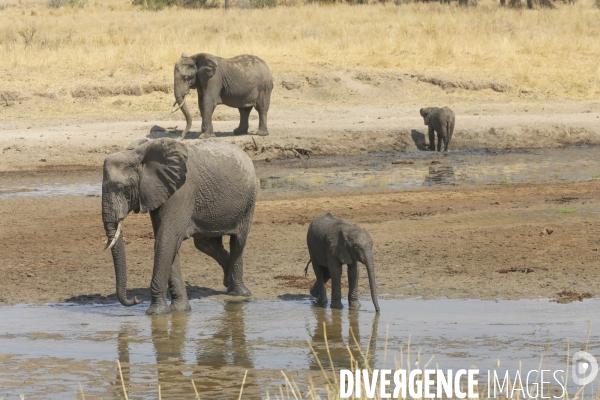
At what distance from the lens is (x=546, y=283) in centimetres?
1051

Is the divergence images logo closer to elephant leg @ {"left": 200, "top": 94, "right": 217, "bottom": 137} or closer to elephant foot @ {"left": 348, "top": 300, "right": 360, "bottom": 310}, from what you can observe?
elephant foot @ {"left": 348, "top": 300, "right": 360, "bottom": 310}

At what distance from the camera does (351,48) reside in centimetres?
2912

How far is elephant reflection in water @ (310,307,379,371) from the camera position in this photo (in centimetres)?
794

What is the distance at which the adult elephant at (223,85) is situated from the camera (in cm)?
2033

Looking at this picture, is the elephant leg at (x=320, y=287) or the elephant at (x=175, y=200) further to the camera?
the elephant leg at (x=320, y=287)

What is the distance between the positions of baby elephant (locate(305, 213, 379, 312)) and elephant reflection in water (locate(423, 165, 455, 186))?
7.80 metres

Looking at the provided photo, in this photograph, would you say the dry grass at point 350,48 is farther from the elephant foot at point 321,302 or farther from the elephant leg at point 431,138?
the elephant foot at point 321,302

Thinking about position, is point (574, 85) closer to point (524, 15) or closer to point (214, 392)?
point (524, 15)

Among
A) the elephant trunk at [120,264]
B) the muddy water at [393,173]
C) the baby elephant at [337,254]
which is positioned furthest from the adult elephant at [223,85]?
the elephant trunk at [120,264]

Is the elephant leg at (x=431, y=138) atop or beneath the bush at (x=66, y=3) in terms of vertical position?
beneath

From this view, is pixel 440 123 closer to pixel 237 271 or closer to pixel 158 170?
pixel 237 271

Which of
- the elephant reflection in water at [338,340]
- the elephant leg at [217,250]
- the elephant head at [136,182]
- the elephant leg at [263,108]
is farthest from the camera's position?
the elephant leg at [263,108]

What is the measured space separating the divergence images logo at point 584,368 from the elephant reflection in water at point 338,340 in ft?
4.68

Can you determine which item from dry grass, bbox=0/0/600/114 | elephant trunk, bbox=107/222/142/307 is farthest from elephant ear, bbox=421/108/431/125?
elephant trunk, bbox=107/222/142/307
